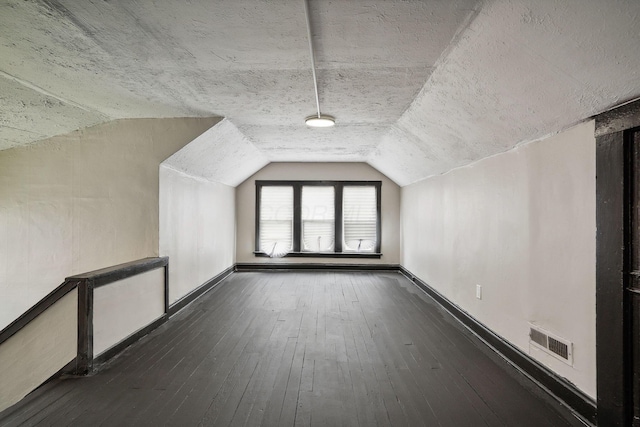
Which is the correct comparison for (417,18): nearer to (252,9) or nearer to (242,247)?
(252,9)

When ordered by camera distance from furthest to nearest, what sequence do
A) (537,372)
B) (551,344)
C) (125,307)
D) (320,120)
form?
(320,120)
(125,307)
(537,372)
(551,344)

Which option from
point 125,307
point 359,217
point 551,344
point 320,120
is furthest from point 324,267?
point 551,344

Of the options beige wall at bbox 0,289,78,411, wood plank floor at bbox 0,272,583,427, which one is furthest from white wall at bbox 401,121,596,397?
beige wall at bbox 0,289,78,411

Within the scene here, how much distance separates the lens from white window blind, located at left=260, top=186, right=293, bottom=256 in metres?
7.64

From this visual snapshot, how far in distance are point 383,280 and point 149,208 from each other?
4.31 metres

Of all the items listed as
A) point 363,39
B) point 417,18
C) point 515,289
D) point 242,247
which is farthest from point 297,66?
point 242,247

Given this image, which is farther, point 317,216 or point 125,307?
point 317,216

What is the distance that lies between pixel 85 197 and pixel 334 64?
3338 mm

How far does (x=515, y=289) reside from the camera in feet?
9.84

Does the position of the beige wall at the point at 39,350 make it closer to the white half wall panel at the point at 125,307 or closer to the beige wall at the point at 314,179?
the white half wall panel at the point at 125,307

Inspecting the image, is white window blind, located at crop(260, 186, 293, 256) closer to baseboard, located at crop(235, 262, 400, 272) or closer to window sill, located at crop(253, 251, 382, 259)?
window sill, located at crop(253, 251, 382, 259)

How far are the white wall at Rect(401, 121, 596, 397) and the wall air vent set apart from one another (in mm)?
42

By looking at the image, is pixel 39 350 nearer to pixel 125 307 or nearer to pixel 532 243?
pixel 125 307

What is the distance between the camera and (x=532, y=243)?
2.76 m
